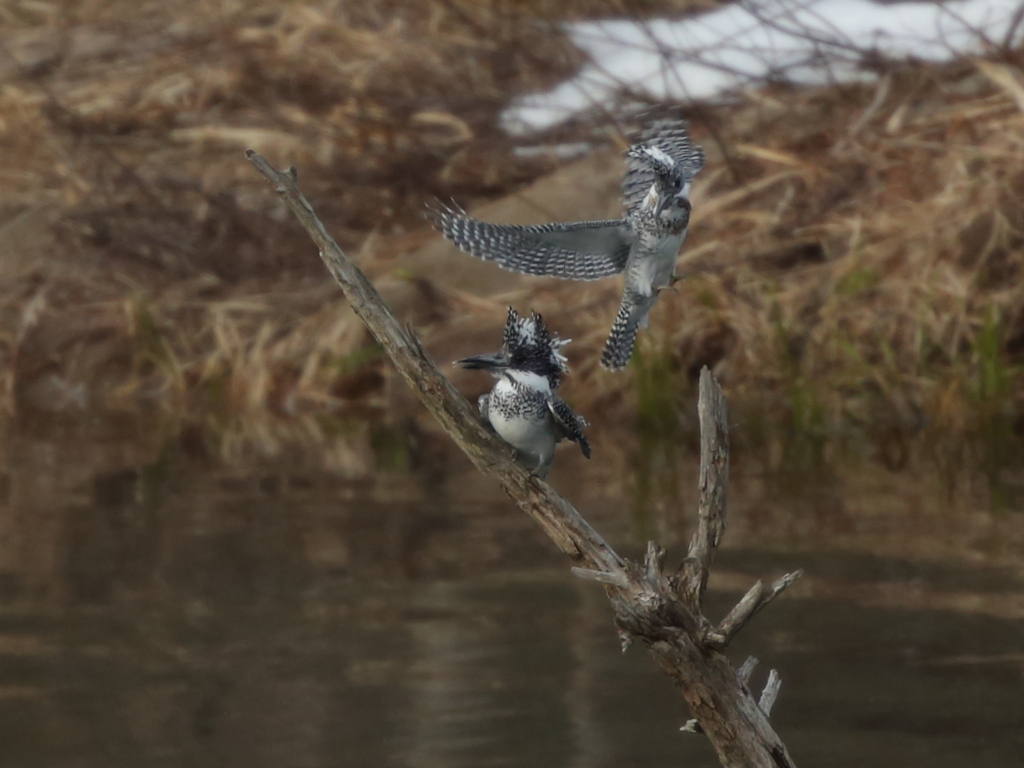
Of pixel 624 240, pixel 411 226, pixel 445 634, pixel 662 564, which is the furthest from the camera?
pixel 411 226

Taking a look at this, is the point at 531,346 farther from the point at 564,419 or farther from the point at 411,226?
the point at 411,226

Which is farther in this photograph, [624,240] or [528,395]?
[528,395]

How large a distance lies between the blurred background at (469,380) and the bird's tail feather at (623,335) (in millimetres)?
637

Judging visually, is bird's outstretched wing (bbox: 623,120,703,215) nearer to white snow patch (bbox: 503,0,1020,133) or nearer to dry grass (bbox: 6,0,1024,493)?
dry grass (bbox: 6,0,1024,493)

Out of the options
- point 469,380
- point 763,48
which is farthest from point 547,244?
point 763,48

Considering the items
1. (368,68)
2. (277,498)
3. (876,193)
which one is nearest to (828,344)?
(876,193)

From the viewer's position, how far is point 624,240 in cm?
287

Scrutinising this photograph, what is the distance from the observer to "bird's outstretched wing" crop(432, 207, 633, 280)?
2688mm

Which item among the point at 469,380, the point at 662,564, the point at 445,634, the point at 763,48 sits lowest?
the point at 445,634

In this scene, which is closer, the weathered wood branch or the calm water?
the weathered wood branch

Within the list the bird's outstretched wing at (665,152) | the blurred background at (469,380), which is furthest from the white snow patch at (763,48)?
the bird's outstretched wing at (665,152)

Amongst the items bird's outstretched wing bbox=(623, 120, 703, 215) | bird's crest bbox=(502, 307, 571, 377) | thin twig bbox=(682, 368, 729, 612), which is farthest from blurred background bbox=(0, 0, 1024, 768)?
thin twig bbox=(682, 368, 729, 612)

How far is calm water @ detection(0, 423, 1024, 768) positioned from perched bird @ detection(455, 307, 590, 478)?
104cm

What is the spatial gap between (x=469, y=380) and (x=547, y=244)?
5.88m
